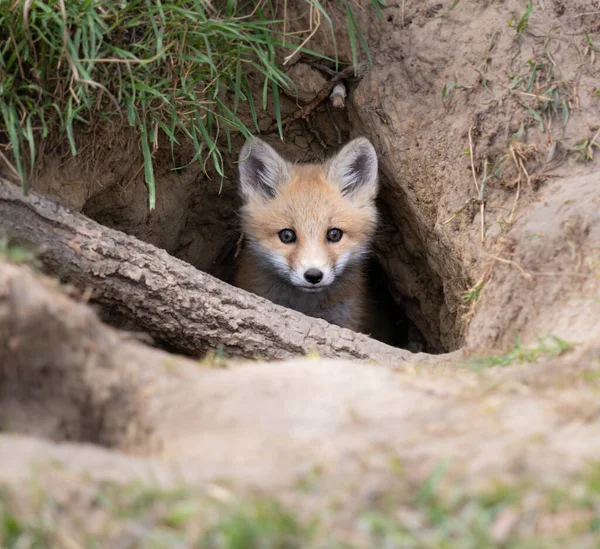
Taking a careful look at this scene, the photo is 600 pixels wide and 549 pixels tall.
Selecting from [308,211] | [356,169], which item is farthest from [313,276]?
[356,169]

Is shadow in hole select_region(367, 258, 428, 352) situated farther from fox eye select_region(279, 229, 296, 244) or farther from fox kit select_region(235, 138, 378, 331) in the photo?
fox eye select_region(279, 229, 296, 244)

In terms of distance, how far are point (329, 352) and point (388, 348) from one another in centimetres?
36

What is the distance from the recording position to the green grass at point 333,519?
157 centimetres

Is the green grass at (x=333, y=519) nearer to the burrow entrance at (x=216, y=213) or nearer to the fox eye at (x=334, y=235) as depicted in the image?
the burrow entrance at (x=216, y=213)

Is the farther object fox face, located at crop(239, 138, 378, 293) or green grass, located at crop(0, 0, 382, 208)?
fox face, located at crop(239, 138, 378, 293)

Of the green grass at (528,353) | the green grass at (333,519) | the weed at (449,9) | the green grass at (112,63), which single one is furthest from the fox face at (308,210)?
the green grass at (333,519)

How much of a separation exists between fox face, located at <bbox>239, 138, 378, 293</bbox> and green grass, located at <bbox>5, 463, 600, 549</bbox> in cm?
358

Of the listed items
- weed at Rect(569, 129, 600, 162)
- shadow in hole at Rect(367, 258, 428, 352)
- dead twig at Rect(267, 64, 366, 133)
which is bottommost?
shadow in hole at Rect(367, 258, 428, 352)

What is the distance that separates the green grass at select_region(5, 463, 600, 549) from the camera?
5.16 ft

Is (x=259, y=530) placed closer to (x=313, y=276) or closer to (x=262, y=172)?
(x=313, y=276)

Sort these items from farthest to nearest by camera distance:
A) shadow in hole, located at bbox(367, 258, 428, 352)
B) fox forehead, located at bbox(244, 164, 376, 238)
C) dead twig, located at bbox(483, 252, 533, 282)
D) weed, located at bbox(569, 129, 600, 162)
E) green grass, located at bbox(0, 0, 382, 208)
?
shadow in hole, located at bbox(367, 258, 428, 352)
fox forehead, located at bbox(244, 164, 376, 238)
weed, located at bbox(569, 129, 600, 162)
dead twig, located at bbox(483, 252, 533, 282)
green grass, located at bbox(0, 0, 382, 208)

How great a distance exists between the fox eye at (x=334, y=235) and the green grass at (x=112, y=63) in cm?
148

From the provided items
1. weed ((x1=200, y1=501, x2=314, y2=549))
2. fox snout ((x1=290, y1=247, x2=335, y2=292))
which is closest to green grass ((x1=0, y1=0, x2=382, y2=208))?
fox snout ((x1=290, y1=247, x2=335, y2=292))

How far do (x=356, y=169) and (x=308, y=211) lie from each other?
520mm
